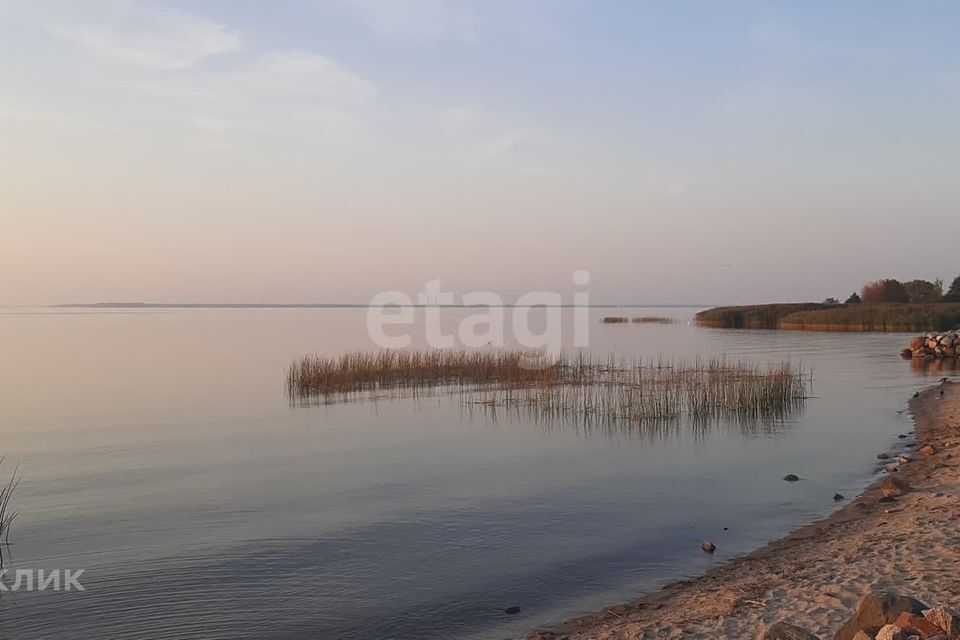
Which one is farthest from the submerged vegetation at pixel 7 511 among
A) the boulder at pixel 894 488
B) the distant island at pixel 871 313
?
the distant island at pixel 871 313

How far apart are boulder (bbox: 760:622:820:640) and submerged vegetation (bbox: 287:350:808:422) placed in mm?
12485

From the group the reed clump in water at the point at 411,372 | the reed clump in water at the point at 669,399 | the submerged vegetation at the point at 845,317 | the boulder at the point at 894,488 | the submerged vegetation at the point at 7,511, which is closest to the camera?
the submerged vegetation at the point at 7,511

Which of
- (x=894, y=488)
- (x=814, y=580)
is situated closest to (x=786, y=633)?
(x=814, y=580)

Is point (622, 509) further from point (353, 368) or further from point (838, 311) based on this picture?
point (838, 311)

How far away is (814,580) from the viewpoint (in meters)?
6.36

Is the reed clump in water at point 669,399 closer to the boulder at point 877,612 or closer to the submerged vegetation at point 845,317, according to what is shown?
the boulder at point 877,612

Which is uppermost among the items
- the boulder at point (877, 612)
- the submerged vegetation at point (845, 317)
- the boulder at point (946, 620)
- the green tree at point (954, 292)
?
the green tree at point (954, 292)

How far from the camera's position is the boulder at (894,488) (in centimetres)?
995

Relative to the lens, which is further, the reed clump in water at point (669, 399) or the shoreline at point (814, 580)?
the reed clump in water at point (669, 399)

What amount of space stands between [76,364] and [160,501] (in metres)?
25.4

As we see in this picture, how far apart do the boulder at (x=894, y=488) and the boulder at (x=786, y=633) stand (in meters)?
6.36

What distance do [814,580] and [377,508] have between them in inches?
231

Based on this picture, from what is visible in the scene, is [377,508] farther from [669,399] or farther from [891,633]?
[669,399]

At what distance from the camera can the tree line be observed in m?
62.2
